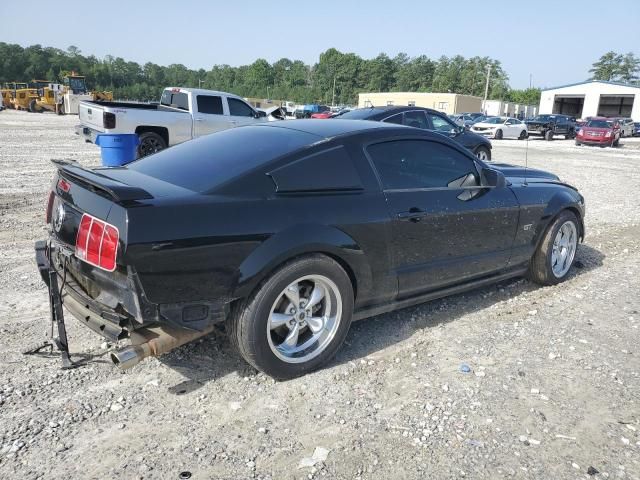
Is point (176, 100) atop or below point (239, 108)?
atop

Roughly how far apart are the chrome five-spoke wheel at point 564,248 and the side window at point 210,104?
10.3 m

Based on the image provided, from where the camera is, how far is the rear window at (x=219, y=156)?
3.11m

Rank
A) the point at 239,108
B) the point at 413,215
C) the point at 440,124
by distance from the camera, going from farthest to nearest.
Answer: the point at 239,108 < the point at 440,124 < the point at 413,215

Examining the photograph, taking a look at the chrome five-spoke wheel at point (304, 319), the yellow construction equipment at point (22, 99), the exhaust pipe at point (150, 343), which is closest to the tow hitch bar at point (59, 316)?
the exhaust pipe at point (150, 343)

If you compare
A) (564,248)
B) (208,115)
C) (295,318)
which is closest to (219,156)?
(295,318)

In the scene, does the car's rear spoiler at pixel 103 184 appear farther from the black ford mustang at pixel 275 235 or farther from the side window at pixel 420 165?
the side window at pixel 420 165

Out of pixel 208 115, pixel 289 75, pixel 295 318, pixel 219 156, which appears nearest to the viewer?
pixel 295 318

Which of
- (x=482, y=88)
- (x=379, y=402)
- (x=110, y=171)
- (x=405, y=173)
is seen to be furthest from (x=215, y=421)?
(x=482, y=88)

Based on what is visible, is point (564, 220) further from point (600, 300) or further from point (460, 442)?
point (460, 442)

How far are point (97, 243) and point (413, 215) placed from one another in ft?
6.85

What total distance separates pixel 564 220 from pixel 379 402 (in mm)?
3088

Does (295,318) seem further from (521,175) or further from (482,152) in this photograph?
(482,152)

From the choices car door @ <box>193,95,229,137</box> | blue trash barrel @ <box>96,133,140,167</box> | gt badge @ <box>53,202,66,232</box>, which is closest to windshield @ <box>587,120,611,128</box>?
car door @ <box>193,95,229,137</box>

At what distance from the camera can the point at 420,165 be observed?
12.8ft
